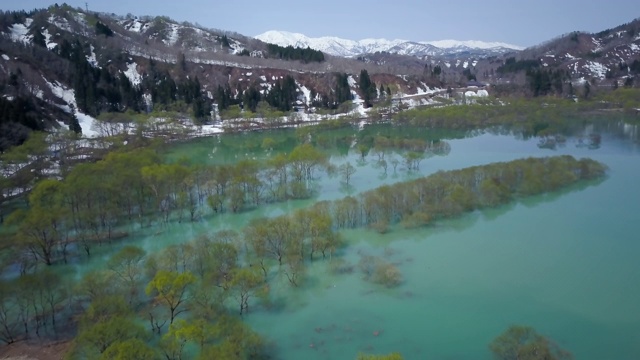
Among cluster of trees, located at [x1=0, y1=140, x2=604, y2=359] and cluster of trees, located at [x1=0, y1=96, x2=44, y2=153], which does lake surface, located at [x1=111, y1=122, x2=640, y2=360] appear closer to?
cluster of trees, located at [x1=0, y1=140, x2=604, y2=359]

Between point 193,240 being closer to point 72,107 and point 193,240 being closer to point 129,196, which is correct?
point 129,196

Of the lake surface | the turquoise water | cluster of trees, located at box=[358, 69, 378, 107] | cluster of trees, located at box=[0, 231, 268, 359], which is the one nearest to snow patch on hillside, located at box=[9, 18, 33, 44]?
cluster of trees, located at box=[358, 69, 378, 107]

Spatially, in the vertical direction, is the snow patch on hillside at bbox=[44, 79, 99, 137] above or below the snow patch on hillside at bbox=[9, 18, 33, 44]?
below

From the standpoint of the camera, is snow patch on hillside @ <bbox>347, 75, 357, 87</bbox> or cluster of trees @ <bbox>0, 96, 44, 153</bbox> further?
snow patch on hillside @ <bbox>347, 75, 357, 87</bbox>

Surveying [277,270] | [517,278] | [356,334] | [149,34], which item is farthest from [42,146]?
[149,34]

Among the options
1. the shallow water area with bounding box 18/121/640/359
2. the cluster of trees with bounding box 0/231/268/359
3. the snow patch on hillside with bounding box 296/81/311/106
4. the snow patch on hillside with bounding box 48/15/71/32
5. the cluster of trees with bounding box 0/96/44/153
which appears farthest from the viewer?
the snow patch on hillside with bounding box 48/15/71/32

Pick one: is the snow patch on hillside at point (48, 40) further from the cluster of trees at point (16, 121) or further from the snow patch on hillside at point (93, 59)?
the cluster of trees at point (16, 121)

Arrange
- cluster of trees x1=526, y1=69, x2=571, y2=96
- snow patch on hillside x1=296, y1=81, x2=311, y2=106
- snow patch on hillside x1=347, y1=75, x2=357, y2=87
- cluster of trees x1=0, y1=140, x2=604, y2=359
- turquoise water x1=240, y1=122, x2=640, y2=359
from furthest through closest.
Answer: snow patch on hillside x1=347, y1=75, x2=357, y2=87 → cluster of trees x1=526, y1=69, x2=571, y2=96 → snow patch on hillside x1=296, y1=81, x2=311, y2=106 → turquoise water x1=240, y1=122, x2=640, y2=359 → cluster of trees x1=0, y1=140, x2=604, y2=359
